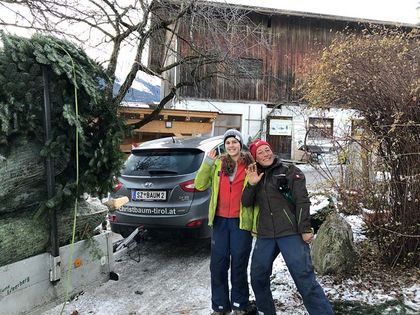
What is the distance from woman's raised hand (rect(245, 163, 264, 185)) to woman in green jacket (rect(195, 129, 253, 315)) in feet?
0.71

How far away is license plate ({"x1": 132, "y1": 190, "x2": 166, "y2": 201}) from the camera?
5.38 metres

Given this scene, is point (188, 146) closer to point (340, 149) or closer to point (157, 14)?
point (340, 149)

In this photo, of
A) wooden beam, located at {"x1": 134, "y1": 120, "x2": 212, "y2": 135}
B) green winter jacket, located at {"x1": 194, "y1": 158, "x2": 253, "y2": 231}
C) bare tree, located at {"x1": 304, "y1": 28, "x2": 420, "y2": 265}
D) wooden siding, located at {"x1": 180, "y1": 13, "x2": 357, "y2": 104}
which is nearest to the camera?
green winter jacket, located at {"x1": 194, "y1": 158, "x2": 253, "y2": 231}

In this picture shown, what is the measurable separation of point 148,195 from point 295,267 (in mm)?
2718

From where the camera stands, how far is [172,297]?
4375 millimetres

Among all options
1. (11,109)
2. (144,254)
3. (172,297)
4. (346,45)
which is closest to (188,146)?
(144,254)

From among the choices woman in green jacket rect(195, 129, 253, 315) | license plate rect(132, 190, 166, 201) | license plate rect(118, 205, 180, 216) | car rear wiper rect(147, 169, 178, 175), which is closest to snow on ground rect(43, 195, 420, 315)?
woman in green jacket rect(195, 129, 253, 315)

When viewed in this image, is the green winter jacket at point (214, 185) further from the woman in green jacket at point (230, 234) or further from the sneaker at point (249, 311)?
the sneaker at point (249, 311)

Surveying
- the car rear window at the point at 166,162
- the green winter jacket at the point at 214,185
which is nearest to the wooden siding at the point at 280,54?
the car rear window at the point at 166,162

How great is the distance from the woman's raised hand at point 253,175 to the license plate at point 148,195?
2.18m

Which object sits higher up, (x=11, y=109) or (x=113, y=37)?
(x=113, y=37)

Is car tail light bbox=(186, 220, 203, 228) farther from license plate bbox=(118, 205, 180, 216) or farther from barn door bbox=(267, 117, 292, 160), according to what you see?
barn door bbox=(267, 117, 292, 160)

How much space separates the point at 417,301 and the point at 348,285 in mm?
695

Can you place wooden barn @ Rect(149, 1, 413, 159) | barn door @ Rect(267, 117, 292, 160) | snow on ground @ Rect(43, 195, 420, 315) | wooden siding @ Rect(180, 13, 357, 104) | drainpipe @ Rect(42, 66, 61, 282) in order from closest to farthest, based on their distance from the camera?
1. drainpipe @ Rect(42, 66, 61, 282)
2. snow on ground @ Rect(43, 195, 420, 315)
3. wooden barn @ Rect(149, 1, 413, 159)
4. barn door @ Rect(267, 117, 292, 160)
5. wooden siding @ Rect(180, 13, 357, 104)
